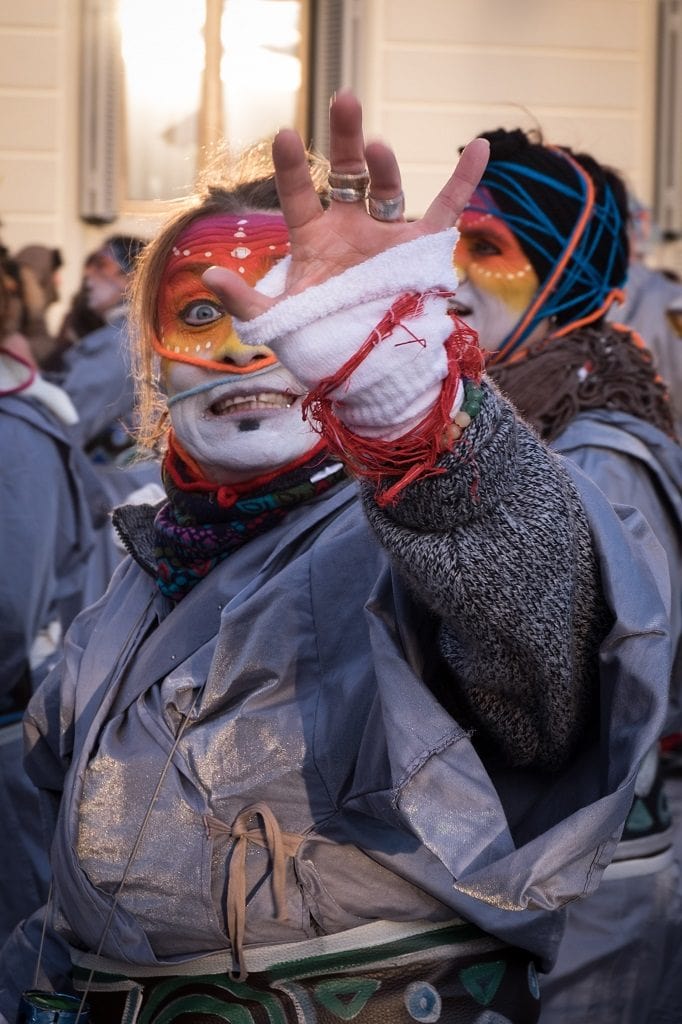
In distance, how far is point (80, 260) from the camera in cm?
942

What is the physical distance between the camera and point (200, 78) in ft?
31.8

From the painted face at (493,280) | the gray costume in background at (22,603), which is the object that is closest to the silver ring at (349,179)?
the painted face at (493,280)

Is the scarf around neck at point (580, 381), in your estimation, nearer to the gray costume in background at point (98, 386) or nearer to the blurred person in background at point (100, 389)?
the blurred person in background at point (100, 389)

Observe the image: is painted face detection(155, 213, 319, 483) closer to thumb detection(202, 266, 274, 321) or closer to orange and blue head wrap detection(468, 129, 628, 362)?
thumb detection(202, 266, 274, 321)

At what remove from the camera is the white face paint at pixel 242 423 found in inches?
81.0

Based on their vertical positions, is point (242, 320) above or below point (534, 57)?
above

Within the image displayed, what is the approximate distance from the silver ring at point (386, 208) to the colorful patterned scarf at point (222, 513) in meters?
0.62

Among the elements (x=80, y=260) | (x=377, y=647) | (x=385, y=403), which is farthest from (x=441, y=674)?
(x=80, y=260)

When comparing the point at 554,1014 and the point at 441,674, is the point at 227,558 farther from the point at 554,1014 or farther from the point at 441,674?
the point at 554,1014

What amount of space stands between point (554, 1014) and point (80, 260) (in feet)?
24.4

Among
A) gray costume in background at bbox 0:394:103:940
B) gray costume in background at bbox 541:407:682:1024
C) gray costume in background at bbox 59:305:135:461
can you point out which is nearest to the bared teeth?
gray costume in background at bbox 541:407:682:1024

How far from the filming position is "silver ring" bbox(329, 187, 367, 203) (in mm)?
1469

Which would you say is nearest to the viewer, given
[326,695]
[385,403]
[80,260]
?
[385,403]

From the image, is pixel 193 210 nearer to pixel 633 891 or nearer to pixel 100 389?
pixel 633 891
